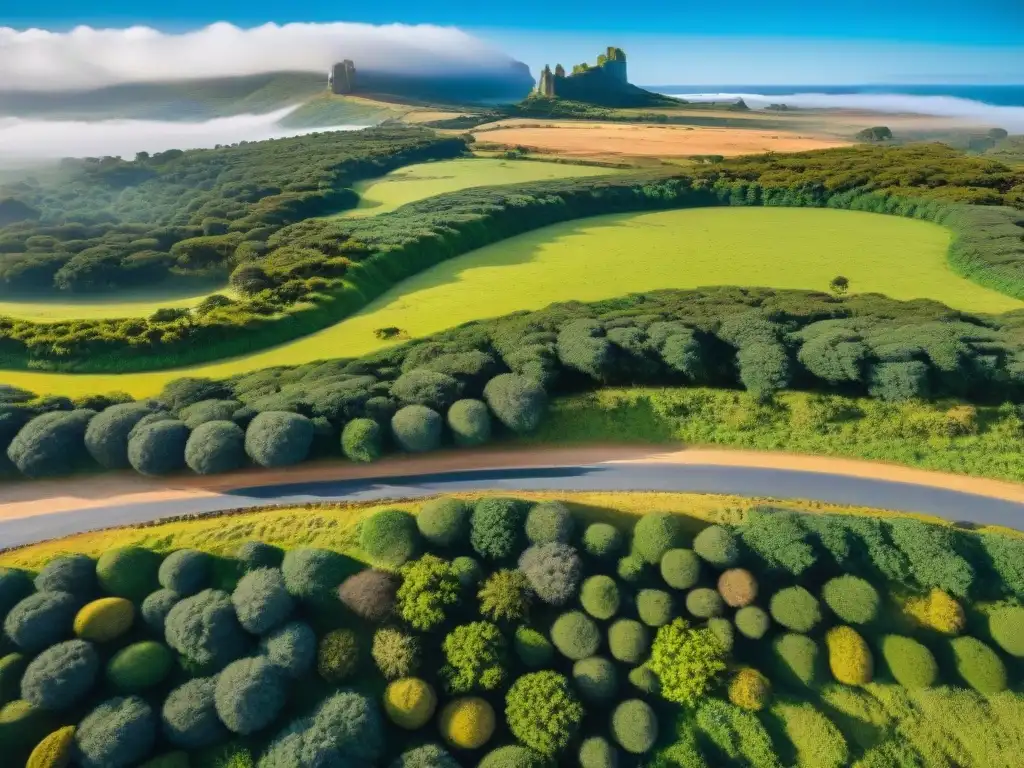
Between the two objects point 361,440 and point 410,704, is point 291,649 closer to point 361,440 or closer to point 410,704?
point 410,704

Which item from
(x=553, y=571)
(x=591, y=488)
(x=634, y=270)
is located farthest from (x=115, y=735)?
(x=634, y=270)

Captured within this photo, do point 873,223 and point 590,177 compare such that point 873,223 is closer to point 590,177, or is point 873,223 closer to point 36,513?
point 590,177

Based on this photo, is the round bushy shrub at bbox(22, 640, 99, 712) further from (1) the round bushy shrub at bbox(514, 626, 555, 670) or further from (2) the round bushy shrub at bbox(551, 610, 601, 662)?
(2) the round bushy shrub at bbox(551, 610, 601, 662)

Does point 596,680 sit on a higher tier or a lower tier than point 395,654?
lower

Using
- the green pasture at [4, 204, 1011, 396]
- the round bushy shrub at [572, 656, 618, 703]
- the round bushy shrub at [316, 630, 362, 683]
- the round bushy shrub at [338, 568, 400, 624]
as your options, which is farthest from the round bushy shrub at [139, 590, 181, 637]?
the green pasture at [4, 204, 1011, 396]

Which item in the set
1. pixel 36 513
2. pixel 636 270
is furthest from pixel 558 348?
pixel 36 513

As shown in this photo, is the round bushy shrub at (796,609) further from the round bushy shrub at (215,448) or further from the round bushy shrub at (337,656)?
the round bushy shrub at (215,448)

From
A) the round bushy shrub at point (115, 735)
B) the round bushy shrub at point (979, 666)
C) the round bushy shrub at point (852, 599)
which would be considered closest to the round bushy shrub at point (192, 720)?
the round bushy shrub at point (115, 735)
